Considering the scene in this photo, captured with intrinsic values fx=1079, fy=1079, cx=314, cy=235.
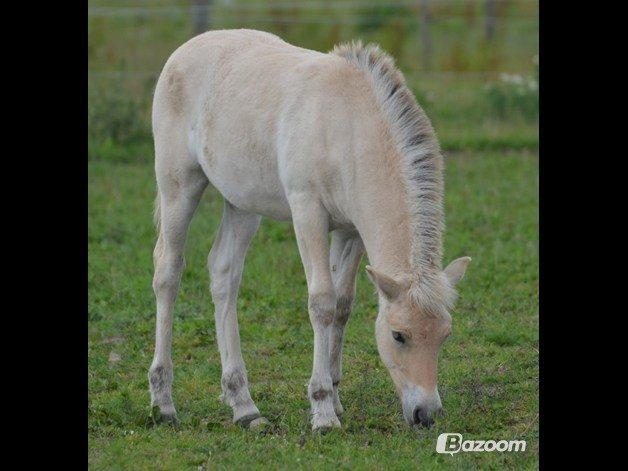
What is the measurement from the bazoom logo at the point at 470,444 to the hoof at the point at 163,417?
5.35 ft

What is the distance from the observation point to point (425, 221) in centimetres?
569

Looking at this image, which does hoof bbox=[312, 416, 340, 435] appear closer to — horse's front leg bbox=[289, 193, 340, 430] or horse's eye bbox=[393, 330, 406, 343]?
horse's front leg bbox=[289, 193, 340, 430]

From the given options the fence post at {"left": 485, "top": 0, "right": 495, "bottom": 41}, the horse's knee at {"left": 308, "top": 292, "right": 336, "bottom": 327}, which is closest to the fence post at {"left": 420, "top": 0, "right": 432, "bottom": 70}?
the fence post at {"left": 485, "top": 0, "right": 495, "bottom": 41}

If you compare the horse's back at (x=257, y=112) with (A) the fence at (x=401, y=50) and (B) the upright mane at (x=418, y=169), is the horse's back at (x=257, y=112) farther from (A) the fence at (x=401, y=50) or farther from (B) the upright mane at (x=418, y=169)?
(A) the fence at (x=401, y=50)

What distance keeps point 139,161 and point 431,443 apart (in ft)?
28.2

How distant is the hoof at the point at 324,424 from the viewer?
6008mm

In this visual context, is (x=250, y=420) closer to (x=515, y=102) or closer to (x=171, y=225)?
(x=171, y=225)

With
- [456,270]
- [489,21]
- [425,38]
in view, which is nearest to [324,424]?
[456,270]

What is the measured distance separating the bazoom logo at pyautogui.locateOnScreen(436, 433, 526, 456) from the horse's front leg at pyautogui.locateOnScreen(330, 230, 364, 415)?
978 mm

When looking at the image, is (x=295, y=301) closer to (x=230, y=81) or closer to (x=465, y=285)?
(x=465, y=285)

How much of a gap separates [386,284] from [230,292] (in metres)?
1.68
